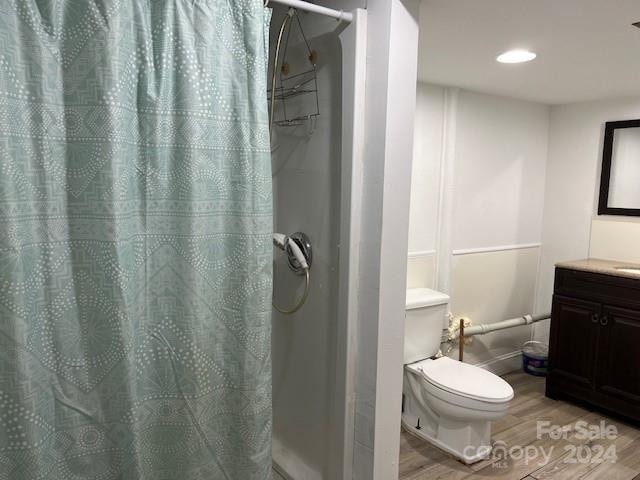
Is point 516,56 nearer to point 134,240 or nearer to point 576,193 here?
point 576,193

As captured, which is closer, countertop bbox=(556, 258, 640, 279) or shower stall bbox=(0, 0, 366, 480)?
shower stall bbox=(0, 0, 366, 480)

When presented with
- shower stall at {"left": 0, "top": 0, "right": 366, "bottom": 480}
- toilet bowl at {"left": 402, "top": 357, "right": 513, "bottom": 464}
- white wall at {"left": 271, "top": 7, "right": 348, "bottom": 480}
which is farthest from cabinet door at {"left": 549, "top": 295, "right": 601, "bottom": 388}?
shower stall at {"left": 0, "top": 0, "right": 366, "bottom": 480}

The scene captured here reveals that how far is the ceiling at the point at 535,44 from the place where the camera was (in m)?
1.63

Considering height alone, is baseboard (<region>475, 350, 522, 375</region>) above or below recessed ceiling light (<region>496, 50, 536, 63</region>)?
below

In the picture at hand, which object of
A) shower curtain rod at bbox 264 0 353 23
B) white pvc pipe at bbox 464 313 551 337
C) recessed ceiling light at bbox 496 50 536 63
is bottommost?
white pvc pipe at bbox 464 313 551 337

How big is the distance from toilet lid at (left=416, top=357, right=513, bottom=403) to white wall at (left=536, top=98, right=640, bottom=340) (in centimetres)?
142

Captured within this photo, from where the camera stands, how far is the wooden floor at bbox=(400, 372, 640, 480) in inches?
91.9

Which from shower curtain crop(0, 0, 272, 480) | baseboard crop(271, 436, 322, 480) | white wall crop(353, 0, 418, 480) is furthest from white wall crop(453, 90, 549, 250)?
shower curtain crop(0, 0, 272, 480)

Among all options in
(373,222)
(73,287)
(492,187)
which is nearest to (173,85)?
(73,287)

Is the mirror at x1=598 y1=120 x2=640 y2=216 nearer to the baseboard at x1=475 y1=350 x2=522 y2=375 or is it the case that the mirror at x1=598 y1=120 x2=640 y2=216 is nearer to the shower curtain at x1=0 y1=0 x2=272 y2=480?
the baseboard at x1=475 y1=350 x2=522 y2=375

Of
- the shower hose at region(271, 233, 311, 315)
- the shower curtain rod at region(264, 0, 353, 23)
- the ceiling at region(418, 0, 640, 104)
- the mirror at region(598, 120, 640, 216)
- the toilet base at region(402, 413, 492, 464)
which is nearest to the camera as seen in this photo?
the shower curtain rod at region(264, 0, 353, 23)

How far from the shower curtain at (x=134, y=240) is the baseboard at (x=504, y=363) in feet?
8.10

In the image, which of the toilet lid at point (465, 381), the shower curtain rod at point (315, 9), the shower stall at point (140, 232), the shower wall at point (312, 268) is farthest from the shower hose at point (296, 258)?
the toilet lid at point (465, 381)

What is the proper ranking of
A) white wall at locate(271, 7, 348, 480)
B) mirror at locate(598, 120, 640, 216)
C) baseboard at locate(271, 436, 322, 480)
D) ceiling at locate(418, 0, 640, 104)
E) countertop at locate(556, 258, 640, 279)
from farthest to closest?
mirror at locate(598, 120, 640, 216)
countertop at locate(556, 258, 640, 279)
baseboard at locate(271, 436, 322, 480)
white wall at locate(271, 7, 348, 480)
ceiling at locate(418, 0, 640, 104)
